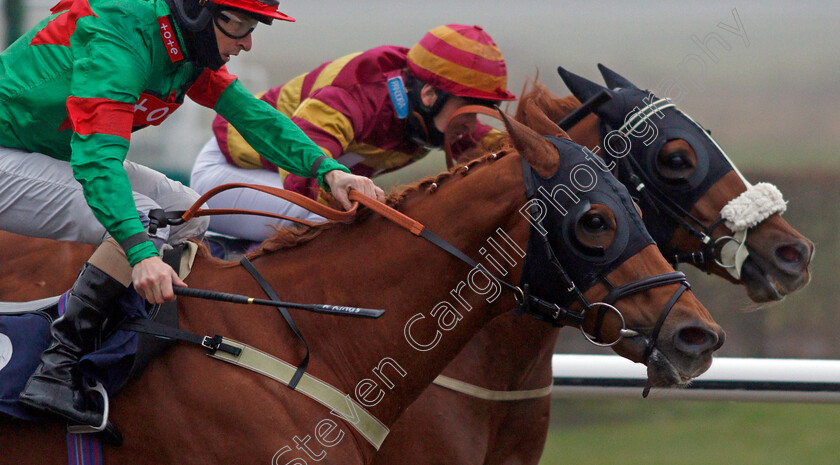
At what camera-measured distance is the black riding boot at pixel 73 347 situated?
2.04 metres

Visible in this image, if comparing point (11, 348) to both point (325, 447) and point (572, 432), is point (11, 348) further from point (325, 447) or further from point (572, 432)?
point (572, 432)

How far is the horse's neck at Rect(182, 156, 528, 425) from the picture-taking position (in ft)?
7.36

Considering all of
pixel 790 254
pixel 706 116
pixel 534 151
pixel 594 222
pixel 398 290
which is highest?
pixel 534 151

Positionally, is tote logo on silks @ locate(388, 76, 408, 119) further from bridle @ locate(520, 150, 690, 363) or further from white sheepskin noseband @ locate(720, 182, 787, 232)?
bridle @ locate(520, 150, 690, 363)

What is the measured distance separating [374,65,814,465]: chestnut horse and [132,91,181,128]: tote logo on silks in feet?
3.67

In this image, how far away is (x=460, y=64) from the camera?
359 centimetres

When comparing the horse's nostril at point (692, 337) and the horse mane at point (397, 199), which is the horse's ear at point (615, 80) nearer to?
the horse mane at point (397, 199)

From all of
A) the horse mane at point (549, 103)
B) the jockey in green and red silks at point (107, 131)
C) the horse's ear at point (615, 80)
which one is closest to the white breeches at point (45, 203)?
the jockey in green and red silks at point (107, 131)

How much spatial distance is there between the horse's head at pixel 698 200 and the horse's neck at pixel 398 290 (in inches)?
45.7

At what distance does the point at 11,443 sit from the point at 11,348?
25 centimetres

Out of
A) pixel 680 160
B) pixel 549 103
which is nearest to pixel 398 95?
pixel 549 103

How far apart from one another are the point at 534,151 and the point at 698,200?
1319 millimetres

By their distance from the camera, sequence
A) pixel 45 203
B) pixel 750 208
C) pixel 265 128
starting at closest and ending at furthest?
1. pixel 45 203
2. pixel 265 128
3. pixel 750 208

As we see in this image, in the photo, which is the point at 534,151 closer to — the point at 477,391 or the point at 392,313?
the point at 392,313
